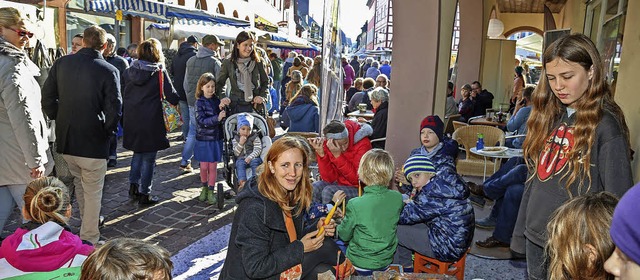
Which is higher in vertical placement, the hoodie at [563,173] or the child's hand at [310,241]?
the hoodie at [563,173]

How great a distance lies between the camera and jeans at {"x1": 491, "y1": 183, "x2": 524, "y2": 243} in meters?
4.57

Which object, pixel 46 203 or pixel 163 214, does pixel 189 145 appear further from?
pixel 46 203

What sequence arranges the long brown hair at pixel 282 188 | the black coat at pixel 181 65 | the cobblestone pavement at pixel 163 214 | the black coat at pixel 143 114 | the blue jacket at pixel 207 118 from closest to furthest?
the long brown hair at pixel 282 188, the cobblestone pavement at pixel 163 214, the black coat at pixel 143 114, the blue jacket at pixel 207 118, the black coat at pixel 181 65

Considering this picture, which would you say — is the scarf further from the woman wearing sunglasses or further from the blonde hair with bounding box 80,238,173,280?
the blonde hair with bounding box 80,238,173,280

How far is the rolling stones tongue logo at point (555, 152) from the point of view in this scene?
2275mm

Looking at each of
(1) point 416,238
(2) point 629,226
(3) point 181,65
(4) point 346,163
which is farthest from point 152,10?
(2) point 629,226

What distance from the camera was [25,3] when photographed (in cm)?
1049

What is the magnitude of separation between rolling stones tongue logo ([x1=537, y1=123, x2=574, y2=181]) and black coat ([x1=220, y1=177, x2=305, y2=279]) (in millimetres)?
1355

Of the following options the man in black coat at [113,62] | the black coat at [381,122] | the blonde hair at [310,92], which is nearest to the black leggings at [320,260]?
the black coat at [381,122]

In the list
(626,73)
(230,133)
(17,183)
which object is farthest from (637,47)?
(17,183)

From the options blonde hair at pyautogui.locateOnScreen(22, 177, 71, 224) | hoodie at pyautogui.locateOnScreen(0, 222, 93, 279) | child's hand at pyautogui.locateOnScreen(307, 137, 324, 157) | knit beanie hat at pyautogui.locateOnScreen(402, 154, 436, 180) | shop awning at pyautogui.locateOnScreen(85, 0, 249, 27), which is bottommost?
hoodie at pyautogui.locateOnScreen(0, 222, 93, 279)

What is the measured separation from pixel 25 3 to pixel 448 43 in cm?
935

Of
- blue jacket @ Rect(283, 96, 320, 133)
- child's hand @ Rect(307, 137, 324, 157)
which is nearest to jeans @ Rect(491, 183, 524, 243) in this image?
child's hand @ Rect(307, 137, 324, 157)

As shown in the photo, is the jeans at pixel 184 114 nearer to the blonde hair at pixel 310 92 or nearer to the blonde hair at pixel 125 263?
the blonde hair at pixel 310 92
